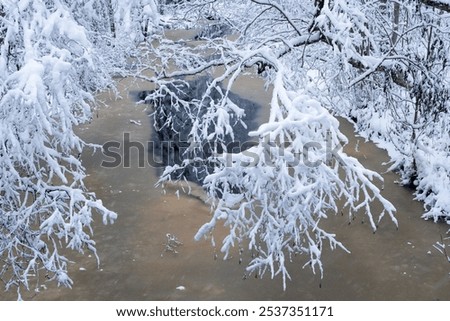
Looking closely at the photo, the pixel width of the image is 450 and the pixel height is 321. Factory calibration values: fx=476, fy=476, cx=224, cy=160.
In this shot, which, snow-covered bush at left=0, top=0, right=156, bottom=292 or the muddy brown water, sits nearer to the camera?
snow-covered bush at left=0, top=0, right=156, bottom=292

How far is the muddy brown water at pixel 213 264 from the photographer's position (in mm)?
8141

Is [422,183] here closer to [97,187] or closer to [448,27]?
[448,27]

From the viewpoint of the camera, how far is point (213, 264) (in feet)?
29.1

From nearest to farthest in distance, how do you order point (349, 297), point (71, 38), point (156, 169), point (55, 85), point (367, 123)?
point (55, 85) → point (71, 38) → point (349, 297) → point (156, 169) → point (367, 123)

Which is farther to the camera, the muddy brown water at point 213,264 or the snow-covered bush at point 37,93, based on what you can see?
the muddy brown water at point 213,264

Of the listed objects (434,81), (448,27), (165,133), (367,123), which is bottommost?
(165,133)

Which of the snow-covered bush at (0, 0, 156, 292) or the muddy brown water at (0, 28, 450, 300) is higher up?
the snow-covered bush at (0, 0, 156, 292)

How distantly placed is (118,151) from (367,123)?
26.3 feet

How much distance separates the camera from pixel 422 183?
11320 millimetres

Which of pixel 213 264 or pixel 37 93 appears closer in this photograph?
pixel 37 93

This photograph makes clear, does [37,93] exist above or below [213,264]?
above

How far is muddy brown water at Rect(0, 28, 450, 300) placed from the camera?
26.7 ft

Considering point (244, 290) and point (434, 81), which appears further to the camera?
point (244, 290)
